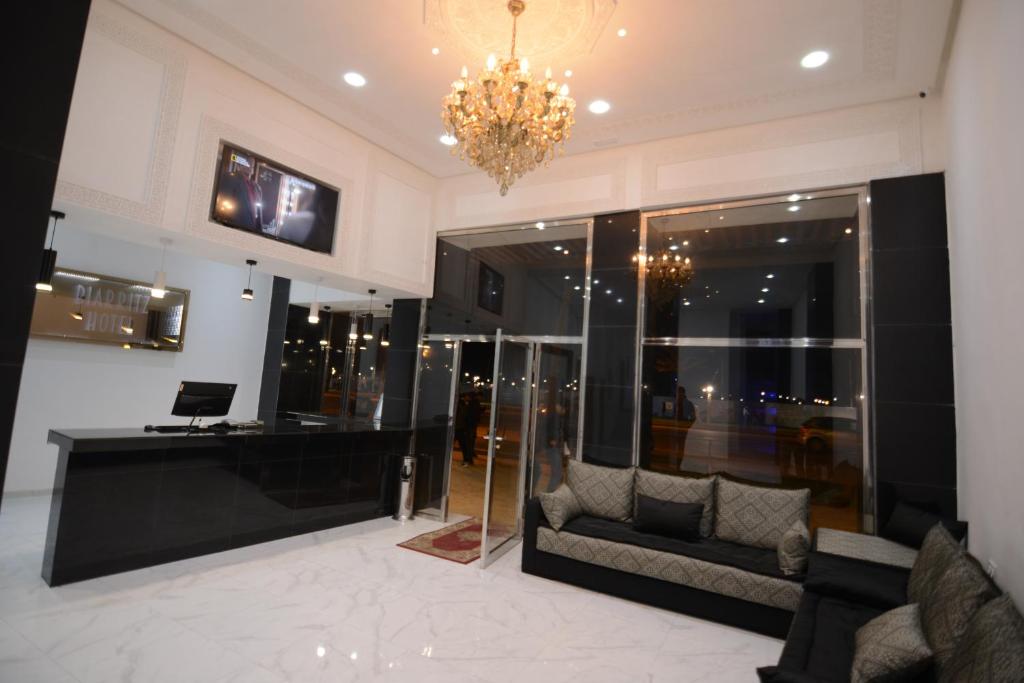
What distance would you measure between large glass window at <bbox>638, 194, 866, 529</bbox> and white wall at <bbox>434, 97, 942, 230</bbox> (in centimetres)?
24

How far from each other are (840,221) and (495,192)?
147 inches

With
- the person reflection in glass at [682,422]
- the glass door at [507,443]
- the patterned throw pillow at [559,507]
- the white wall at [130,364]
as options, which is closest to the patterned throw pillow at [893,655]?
the patterned throw pillow at [559,507]

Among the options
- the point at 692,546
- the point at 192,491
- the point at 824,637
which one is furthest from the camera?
the point at 192,491

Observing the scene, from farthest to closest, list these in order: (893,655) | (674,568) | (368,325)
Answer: (368,325), (674,568), (893,655)

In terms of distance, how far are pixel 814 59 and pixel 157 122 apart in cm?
529

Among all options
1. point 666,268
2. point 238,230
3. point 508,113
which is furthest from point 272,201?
point 666,268

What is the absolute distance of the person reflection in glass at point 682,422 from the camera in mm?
5094

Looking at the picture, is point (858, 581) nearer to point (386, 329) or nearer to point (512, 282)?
point (512, 282)

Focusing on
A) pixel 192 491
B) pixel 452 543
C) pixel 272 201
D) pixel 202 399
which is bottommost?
pixel 452 543

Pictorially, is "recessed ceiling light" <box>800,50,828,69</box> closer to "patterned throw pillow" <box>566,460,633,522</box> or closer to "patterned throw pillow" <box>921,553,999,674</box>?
"patterned throw pillow" <box>921,553,999,674</box>

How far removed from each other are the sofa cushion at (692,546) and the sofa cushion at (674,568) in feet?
0.13

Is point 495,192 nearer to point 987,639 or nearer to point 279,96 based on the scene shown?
point 279,96

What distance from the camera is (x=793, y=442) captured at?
15.3 ft

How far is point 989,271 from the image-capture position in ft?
9.36
